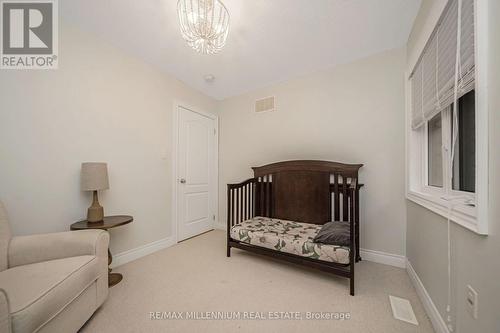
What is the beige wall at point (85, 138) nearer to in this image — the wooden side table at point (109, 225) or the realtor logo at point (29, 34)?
the realtor logo at point (29, 34)

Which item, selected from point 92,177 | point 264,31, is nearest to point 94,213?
point 92,177

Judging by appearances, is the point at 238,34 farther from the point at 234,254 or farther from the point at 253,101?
the point at 234,254

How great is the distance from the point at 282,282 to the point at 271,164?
1434mm

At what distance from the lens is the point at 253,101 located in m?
3.15

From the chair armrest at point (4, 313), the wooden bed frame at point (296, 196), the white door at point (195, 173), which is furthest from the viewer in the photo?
the white door at point (195, 173)

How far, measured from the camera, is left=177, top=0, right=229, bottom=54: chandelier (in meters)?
1.49

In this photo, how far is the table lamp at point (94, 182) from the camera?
1.71 meters

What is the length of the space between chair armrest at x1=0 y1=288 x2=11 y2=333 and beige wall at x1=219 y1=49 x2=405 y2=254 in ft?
8.49

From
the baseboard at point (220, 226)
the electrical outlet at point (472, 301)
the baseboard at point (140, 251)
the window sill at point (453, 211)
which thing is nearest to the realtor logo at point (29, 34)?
the baseboard at point (140, 251)

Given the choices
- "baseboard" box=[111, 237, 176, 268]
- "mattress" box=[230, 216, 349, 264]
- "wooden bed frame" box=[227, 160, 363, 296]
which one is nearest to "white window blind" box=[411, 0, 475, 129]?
"wooden bed frame" box=[227, 160, 363, 296]

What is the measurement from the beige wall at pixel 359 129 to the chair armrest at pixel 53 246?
7.12 feet

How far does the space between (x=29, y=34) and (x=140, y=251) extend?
2286 millimetres

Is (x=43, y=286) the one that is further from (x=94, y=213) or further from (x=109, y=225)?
(x=94, y=213)

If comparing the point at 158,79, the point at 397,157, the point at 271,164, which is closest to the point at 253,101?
the point at 271,164
